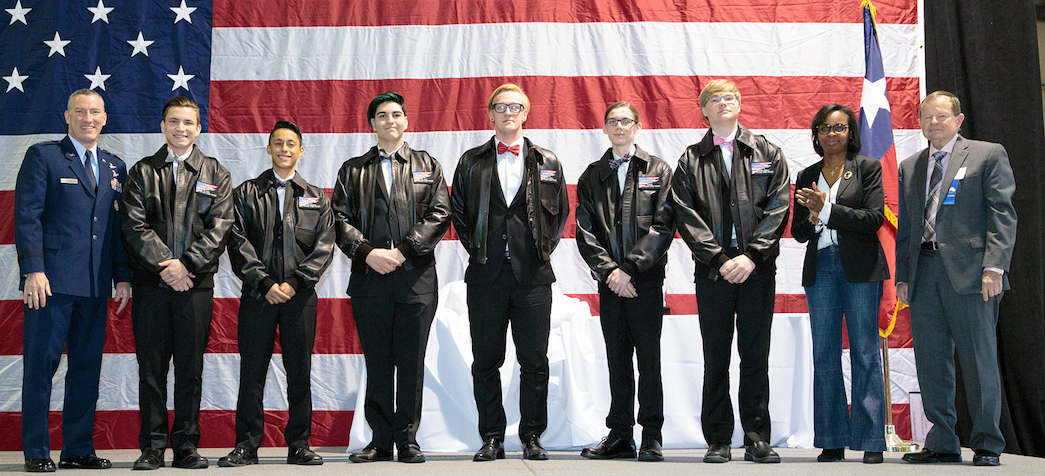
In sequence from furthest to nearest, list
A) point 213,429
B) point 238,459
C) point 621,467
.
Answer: point 213,429 → point 238,459 → point 621,467

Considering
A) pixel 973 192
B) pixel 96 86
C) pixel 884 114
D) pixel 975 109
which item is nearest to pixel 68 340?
pixel 96 86

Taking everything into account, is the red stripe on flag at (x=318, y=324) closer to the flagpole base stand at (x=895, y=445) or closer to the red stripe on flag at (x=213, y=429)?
the red stripe on flag at (x=213, y=429)

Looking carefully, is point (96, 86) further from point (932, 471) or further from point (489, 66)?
point (932, 471)

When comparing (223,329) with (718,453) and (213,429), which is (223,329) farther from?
(718,453)

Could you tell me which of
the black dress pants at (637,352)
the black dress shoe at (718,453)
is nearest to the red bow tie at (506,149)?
the black dress pants at (637,352)

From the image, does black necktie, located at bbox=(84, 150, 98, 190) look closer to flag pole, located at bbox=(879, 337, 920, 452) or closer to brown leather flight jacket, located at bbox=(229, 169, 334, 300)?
brown leather flight jacket, located at bbox=(229, 169, 334, 300)

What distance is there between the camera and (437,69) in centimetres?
484

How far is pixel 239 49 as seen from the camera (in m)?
4.88

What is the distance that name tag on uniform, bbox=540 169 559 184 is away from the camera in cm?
344

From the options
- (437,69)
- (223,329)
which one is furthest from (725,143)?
(223,329)

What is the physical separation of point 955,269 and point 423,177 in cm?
235

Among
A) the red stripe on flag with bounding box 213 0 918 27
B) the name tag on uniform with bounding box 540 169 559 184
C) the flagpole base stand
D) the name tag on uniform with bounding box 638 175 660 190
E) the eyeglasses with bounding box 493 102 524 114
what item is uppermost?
the red stripe on flag with bounding box 213 0 918 27

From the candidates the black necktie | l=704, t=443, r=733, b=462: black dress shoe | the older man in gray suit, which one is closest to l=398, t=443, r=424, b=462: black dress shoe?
l=704, t=443, r=733, b=462: black dress shoe

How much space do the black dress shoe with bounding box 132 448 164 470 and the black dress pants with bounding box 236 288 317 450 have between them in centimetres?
31
